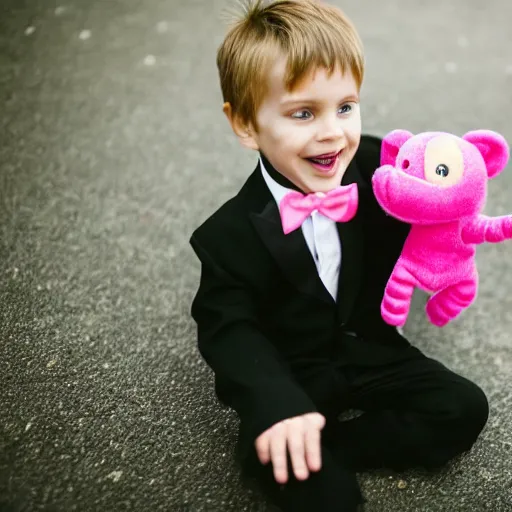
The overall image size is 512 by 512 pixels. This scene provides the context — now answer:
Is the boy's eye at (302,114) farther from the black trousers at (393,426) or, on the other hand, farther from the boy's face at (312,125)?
the black trousers at (393,426)

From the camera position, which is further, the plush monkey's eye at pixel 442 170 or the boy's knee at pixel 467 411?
the boy's knee at pixel 467 411

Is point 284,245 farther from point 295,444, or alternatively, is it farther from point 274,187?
point 295,444

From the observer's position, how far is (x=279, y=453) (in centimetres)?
75

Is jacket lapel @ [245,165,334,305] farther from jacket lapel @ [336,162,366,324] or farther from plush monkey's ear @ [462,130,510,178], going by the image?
plush monkey's ear @ [462,130,510,178]

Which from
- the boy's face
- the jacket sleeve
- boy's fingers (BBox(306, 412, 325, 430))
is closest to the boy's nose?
the boy's face

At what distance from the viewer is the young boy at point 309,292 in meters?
0.77

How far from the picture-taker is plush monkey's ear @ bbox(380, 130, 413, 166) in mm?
833

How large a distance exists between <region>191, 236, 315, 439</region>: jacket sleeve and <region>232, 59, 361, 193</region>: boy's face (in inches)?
6.9

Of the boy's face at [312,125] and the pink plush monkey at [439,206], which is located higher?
the boy's face at [312,125]

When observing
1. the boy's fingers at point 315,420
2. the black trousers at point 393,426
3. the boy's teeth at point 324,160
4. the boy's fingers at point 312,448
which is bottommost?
the black trousers at point 393,426

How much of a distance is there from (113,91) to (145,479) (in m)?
1.15

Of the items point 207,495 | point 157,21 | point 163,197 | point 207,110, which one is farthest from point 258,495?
point 157,21

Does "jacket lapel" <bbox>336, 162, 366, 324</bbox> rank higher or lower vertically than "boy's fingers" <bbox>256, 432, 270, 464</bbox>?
higher

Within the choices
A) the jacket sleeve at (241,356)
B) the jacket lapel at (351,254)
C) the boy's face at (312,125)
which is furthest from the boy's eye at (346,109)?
the jacket sleeve at (241,356)
